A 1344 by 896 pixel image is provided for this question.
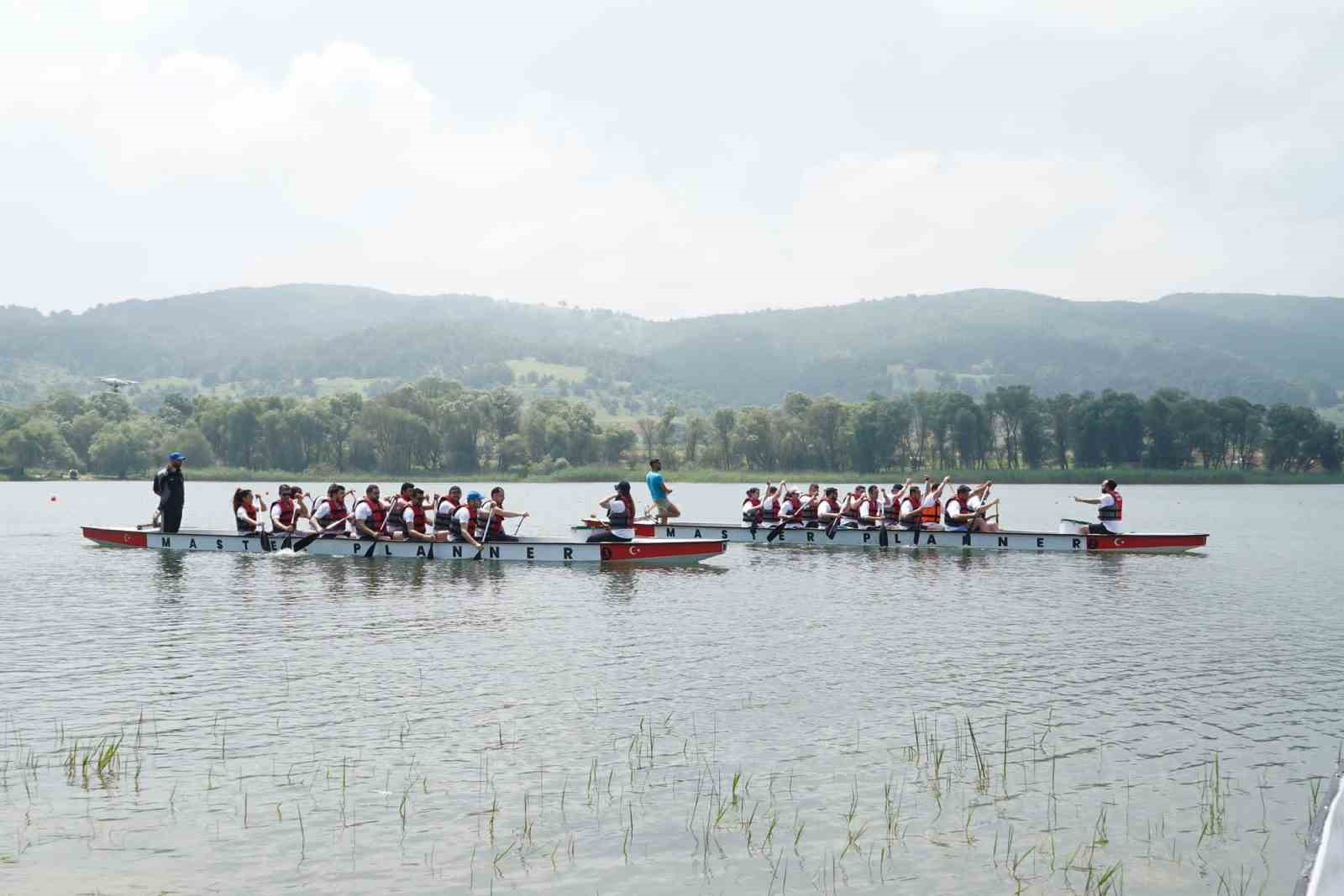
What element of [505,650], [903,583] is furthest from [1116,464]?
[505,650]

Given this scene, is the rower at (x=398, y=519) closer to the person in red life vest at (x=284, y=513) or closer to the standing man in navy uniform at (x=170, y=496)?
the person in red life vest at (x=284, y=513)

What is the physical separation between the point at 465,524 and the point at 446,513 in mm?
898

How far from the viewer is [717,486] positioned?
13012cm

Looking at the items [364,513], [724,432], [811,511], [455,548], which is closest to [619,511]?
[455,548]

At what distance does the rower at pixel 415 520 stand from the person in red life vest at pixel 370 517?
2.68 feet

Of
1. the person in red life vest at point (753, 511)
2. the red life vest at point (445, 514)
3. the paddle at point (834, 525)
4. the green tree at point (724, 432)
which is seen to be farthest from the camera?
the green tree at point (724, 432)

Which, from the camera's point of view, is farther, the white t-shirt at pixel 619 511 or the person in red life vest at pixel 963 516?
the person in red life vest at pixel 963 516

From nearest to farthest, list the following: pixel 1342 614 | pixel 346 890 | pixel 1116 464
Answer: pixel 346 890
pixel 1342 614
pixel 1116 464

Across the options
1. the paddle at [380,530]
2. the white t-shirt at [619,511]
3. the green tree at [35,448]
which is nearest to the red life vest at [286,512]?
the paddle at [380,530]

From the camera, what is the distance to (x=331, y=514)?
112 feet

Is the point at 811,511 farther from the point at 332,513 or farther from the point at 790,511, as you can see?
the point at 332,513

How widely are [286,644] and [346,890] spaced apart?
10.8 m

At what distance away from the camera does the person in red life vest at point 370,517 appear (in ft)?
108

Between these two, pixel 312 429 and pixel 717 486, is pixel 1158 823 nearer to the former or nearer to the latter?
pixel 717 486
